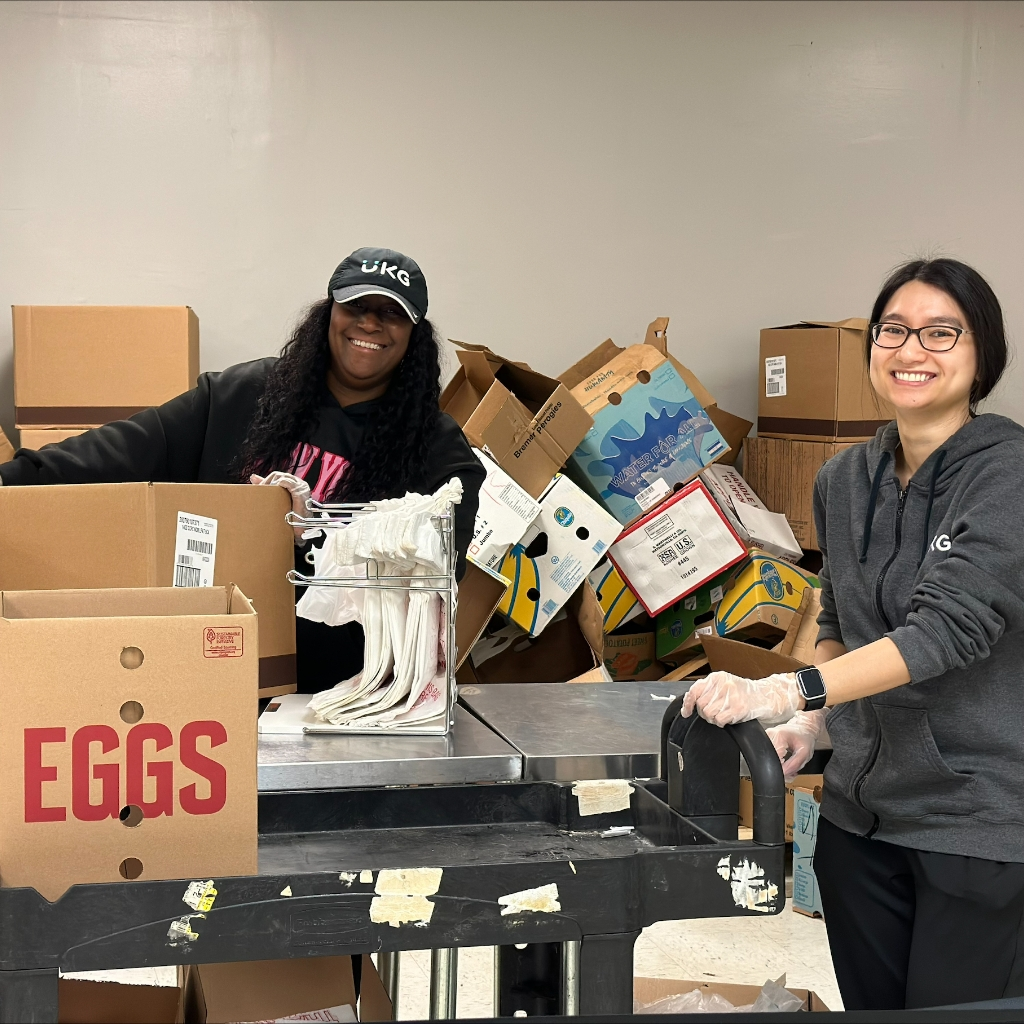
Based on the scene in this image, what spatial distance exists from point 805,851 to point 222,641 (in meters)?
2.32

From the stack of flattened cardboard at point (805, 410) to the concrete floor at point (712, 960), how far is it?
4.66ft

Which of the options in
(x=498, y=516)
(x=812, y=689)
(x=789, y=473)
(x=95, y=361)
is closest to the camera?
(x=812, y=689)

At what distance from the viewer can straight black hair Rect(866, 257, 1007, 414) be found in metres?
1.48

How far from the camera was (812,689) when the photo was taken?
1.34m

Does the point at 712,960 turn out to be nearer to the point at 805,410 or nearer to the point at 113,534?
the point at 113,534

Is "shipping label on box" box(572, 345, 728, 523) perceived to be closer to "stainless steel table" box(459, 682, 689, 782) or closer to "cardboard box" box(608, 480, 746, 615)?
"cardboard box" box(608, 480, 746, 615)

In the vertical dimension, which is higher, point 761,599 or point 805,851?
point 761,599

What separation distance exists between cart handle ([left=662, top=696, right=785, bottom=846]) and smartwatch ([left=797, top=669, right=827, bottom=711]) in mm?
129

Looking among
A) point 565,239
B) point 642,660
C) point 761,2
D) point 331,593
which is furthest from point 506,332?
point 331,593

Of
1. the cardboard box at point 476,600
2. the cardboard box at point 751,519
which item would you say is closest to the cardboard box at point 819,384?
the cardboard box at point 751,519

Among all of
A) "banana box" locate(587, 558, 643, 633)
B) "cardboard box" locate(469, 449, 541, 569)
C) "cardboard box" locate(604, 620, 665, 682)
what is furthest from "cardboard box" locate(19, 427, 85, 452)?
"cardboard box" locate(604, 620, 665, 682)

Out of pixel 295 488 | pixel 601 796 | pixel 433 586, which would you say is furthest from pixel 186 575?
pixel 601 796

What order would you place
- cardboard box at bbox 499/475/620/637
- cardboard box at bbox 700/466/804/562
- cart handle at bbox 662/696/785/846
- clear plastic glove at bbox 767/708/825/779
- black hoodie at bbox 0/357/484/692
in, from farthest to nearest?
cardboard box at bbox 700/466/804/562, cardboard box at bbox 499/475/620/637, black hoodie at bbox 0/357/484/692, clear plastic glove at bbox 767/708/825/779, cart handle at bbox 662/696/785/846

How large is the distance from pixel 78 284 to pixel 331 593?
106 inches
